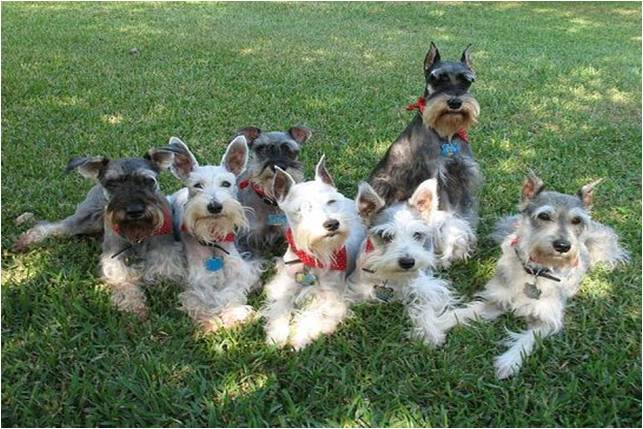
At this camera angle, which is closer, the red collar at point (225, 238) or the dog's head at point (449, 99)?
the red collar at point (225, 238)

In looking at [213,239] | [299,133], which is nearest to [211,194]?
[213,239]

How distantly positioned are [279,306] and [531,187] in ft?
7.82

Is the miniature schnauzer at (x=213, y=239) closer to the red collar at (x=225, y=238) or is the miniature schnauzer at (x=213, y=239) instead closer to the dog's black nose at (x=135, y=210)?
the red collar at (x=225, y=238)

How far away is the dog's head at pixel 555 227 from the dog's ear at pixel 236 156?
2610 millimetres

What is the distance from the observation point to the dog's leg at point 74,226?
5723 millimetres

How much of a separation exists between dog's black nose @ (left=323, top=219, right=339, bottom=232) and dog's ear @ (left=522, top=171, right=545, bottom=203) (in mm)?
1675

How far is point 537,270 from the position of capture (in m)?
4.75

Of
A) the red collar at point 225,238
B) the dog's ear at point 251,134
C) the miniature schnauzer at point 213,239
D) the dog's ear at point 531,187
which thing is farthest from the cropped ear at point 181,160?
the dog's ear at point 531,187

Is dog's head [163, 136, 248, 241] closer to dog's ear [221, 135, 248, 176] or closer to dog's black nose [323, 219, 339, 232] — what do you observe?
dog's ear [221, 135, 248, 176]

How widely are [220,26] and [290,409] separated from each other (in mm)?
15023

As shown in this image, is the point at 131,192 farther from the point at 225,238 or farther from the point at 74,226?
the point at 74,226

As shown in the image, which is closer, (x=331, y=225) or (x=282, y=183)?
(x=331, y=225)

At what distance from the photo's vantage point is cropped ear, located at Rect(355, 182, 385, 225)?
474 centimetres

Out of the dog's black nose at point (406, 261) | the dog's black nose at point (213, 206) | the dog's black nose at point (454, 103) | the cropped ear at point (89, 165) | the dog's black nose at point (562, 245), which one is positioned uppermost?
the dog's black nose at point (454, 103)
